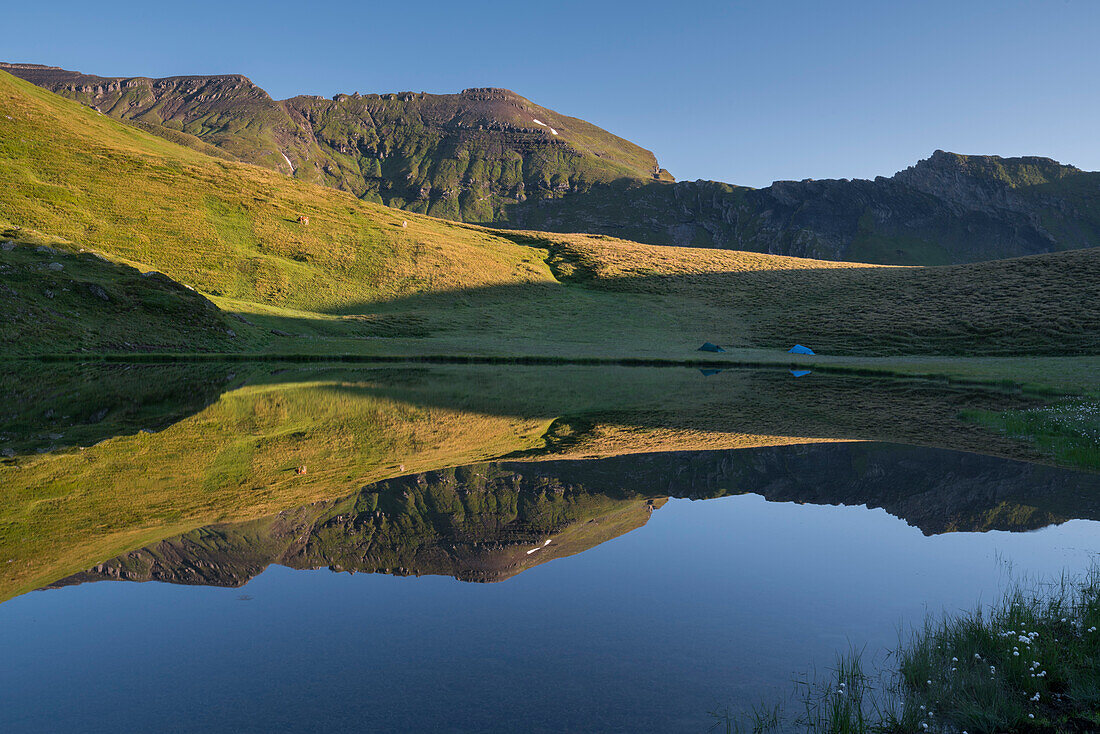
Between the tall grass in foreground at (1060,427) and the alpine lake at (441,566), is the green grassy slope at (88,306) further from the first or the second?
the tall grass in foreground at (1060,427)

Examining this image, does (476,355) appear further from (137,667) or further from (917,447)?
(137,667)

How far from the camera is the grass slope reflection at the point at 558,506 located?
1092 cm

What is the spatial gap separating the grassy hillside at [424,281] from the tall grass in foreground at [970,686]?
175 ft

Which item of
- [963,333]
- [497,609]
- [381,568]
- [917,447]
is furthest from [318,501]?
[963,333]

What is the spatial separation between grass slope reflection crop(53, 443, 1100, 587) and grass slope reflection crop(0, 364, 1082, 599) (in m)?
1.09

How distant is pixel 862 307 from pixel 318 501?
296ft

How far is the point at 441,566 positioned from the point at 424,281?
84122 mm

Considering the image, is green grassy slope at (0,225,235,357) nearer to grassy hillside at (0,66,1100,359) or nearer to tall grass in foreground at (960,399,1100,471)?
grassy hillside at (0,66,1100,359)

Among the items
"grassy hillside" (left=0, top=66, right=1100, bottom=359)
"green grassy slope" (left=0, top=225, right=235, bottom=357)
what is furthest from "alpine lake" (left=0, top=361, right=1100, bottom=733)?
"grassy hillside" (left=0, top=66, right=1100, bottom=359)

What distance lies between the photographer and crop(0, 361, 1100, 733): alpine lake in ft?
22.7

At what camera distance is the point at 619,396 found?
1351 inches

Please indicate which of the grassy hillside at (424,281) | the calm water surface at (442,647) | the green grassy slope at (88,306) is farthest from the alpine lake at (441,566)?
the grassy hillside at (424,281)

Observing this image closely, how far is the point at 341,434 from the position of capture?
22.1m

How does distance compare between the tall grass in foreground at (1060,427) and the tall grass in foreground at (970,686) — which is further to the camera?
the tall grass in foreground at (1060,427)
